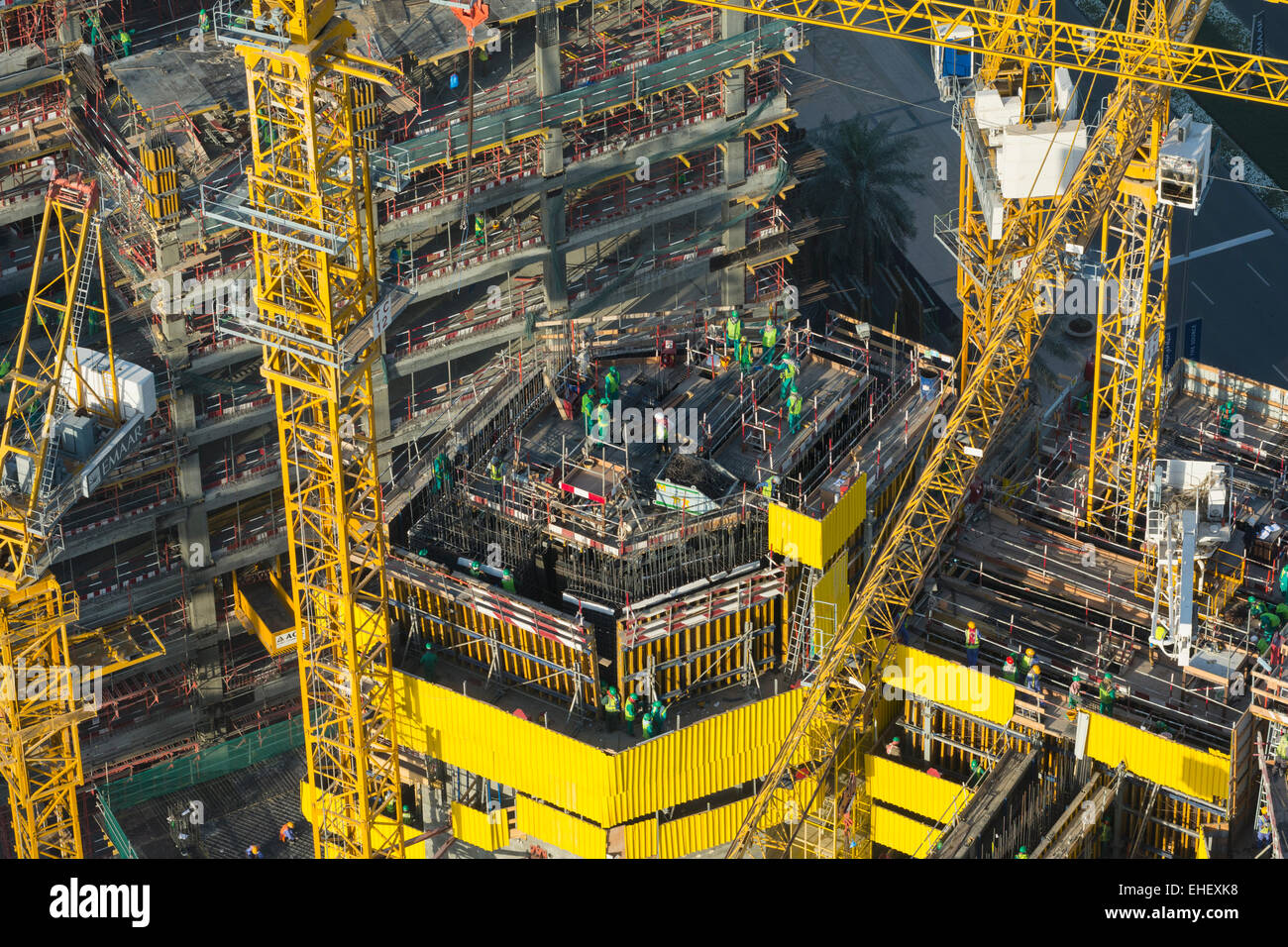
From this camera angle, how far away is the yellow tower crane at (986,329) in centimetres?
13950

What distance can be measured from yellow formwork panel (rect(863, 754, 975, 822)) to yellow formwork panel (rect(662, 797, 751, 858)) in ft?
22.0

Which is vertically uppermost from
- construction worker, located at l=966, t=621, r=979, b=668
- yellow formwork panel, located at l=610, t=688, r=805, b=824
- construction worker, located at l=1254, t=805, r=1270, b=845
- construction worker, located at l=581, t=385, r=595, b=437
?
construction worker, located at l=581, t=385, r=595, b=437

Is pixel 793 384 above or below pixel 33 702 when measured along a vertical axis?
above

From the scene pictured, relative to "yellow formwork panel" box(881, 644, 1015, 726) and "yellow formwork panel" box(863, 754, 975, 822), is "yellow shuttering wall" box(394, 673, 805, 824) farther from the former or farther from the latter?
"yellow formwork panel" box(863, 754, 975, 822)

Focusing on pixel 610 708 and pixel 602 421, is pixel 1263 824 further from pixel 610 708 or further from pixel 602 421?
pixel 602 421

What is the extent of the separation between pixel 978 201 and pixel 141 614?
50.6 metres

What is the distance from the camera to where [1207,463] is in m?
147

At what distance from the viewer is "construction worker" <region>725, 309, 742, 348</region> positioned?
152375 mm

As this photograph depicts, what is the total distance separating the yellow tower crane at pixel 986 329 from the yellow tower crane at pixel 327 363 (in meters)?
19.3

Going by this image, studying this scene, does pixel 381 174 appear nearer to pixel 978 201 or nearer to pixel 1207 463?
pixel 978 201

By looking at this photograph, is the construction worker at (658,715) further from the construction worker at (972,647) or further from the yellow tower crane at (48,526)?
the yellow tower crane at (48,526)

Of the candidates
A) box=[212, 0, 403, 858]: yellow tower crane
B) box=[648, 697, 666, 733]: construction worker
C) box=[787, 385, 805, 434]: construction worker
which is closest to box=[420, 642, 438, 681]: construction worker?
box=[212, 0, 403, 858]: yellow tower crane

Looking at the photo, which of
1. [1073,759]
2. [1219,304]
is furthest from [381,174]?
[1219,304]

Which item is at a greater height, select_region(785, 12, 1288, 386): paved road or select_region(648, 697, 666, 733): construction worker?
select_region(785, 12, 1288, 386): paved road
